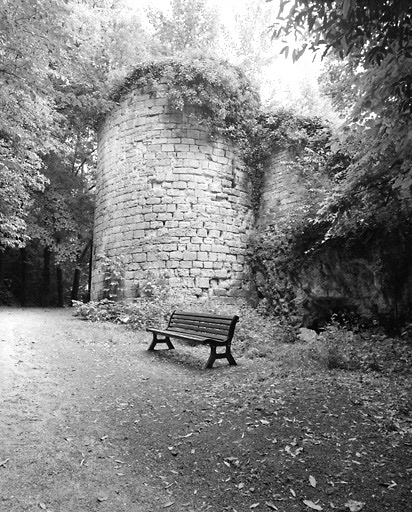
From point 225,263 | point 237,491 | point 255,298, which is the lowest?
point 237,491

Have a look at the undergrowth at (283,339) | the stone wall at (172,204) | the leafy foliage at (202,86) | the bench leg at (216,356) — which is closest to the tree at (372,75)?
the undergrowth at (283,339)

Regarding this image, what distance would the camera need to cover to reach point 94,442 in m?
3.25

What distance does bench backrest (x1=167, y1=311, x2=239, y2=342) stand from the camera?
214 inches

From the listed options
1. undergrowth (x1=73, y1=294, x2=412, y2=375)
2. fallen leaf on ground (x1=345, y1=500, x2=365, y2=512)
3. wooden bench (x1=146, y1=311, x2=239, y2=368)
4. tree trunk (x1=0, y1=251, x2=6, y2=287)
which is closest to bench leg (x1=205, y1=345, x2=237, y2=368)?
wooden bench (x1=146, y1=311, x2=239, y2=368)

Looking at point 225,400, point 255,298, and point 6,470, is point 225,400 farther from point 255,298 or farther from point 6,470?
point 255,298

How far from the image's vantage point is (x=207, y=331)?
5.81 metres

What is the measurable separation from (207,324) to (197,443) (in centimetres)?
270

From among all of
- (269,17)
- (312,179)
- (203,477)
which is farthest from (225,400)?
(269,17)

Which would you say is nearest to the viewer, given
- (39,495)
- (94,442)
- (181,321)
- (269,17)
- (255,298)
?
(39,495)

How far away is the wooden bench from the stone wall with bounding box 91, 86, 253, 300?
2918 millimetres

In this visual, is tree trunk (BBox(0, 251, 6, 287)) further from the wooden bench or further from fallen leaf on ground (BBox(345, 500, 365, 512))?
fallen leaf on ground (BBox(345, 500, 365, 512))

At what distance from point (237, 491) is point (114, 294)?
7894mm

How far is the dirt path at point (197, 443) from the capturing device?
2545 millimetres

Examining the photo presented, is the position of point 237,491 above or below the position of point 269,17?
below
